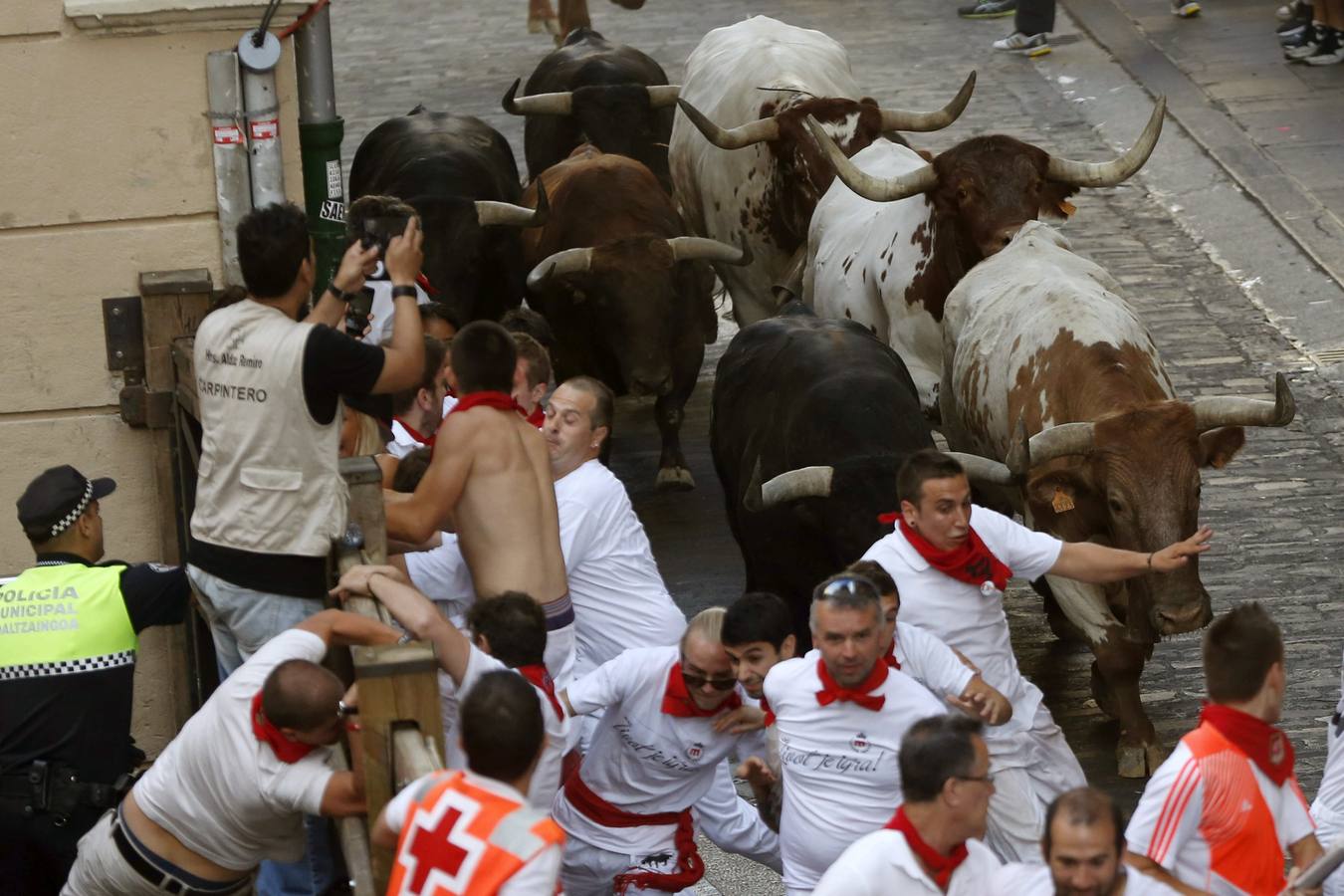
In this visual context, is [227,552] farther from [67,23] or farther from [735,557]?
[735,557]

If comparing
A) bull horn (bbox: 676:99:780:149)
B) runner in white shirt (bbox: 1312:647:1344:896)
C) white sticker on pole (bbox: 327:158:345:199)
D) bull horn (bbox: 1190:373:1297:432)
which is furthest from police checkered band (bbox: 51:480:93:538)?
bull horn (bbox: 676:99:780:149)

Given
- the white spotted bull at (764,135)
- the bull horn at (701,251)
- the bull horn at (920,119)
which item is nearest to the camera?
the bull horn at (701,251)

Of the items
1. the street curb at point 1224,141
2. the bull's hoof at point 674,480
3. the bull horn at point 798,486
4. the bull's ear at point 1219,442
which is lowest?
the bull's hoof at point 674,480

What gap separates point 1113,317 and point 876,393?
1132mm

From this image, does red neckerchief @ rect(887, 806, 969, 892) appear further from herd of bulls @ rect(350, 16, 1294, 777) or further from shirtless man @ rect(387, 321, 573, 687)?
herd of bulls @ rect(350, 16, 1294, 777)

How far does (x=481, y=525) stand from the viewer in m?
6.45

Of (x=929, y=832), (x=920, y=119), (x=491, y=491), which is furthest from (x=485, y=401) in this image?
(x=920, y=119)

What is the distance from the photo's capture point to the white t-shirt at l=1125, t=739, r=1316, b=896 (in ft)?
16.9

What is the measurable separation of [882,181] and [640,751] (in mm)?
4605

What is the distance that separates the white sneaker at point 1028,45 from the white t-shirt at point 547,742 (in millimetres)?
13981

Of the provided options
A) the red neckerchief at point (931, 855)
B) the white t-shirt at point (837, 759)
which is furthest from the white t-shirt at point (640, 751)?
the red neckerchief at point (931, 855)

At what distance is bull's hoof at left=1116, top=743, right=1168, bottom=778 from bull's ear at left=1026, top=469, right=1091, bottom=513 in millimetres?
1019

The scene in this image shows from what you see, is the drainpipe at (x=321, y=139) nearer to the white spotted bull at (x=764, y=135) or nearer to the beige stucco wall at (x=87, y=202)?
the beige stucco wall at (x=87, y=202)

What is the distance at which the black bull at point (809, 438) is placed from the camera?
26.9 feet
